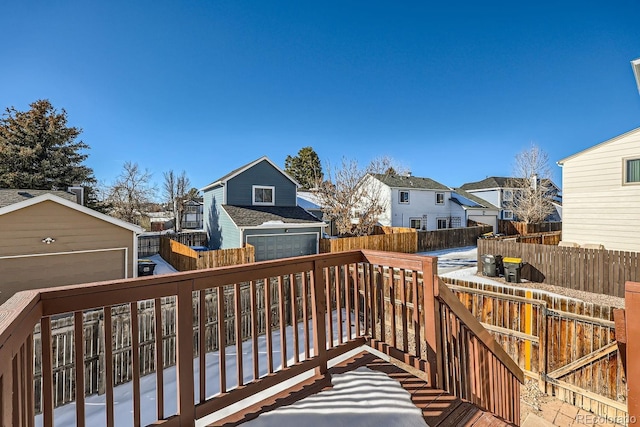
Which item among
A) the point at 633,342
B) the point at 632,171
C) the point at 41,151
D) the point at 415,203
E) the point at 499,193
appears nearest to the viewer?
the point at 633,342

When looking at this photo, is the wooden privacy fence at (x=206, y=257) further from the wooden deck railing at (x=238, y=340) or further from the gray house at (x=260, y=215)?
the wooden deck railing at (x=238, y=340)

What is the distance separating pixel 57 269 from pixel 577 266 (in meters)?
16.2

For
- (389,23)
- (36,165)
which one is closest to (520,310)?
(389,23)

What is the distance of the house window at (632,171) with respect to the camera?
10477mm

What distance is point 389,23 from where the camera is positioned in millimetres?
11781

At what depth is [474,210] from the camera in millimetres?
25109

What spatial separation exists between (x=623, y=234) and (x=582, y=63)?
22.7 ft

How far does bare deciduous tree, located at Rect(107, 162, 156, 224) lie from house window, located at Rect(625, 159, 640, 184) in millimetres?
28879

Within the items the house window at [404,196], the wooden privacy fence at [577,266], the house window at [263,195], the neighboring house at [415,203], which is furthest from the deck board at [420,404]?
the house window at [404,196]

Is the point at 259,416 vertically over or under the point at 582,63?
under

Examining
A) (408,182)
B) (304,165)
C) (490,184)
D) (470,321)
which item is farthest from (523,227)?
(470,321)

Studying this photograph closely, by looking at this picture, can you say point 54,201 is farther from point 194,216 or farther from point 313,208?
point 194,216

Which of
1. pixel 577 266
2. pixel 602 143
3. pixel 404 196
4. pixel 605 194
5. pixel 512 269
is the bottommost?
pixel 512 269

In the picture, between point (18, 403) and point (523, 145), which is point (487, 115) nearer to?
point (523, 145)
